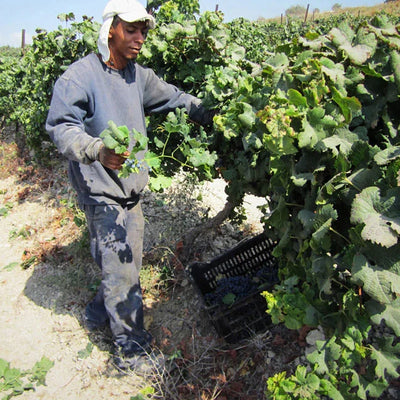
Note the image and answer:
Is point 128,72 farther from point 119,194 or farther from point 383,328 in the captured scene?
point 383,328

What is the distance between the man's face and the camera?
2414 mm

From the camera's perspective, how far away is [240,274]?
321 cm

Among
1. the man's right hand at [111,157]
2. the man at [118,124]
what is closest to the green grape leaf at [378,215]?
the man's right hand at [111,157]

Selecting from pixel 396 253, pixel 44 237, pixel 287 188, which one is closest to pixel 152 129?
pixel 287 188

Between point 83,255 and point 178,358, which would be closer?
point 178,358

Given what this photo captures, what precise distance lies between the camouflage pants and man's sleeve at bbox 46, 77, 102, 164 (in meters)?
0.56

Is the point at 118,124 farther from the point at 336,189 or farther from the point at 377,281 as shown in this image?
the point at 377,281

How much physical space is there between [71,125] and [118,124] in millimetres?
344

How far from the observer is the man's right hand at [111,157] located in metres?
2.00

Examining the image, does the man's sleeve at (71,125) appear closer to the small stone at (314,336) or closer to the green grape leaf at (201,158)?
the green grape leaf at (201,158)

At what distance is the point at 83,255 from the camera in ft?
13.6

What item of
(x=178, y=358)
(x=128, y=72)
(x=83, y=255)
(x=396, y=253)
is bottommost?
(x=178, y=358)

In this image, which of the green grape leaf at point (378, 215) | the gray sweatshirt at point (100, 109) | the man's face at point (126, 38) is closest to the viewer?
the green grape leaf at point (378, 215)

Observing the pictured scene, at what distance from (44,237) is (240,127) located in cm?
346
